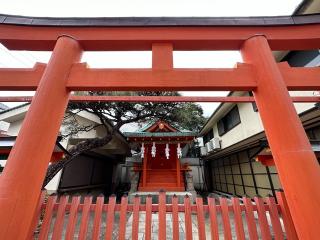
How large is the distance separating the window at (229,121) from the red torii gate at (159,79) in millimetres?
8474

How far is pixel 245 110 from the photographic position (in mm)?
9477

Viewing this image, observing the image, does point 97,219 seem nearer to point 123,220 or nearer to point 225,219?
point 123,220

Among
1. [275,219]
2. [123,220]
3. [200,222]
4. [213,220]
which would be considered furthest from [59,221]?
[275,219]

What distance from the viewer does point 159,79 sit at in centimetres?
210

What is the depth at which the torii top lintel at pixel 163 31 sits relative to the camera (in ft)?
7.83

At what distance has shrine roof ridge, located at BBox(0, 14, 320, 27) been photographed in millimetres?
2418

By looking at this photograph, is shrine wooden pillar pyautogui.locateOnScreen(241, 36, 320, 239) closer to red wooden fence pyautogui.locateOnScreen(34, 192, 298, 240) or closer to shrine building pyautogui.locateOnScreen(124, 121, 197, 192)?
red wooden fence pyautogui.locateOnScreen(34, 192, 298, 240)

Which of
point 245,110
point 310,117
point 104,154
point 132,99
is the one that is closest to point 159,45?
point 132,99

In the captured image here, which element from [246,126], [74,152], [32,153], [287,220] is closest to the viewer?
[32,153]

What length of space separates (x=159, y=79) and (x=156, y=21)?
3.35 feet

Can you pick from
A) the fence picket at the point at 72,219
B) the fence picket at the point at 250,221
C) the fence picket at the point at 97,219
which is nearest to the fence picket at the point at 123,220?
the fence picket at the point at 97,219

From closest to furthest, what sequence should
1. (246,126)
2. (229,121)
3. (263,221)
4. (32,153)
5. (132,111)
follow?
1. (32,153)
2. (263,221)
3. (246,126)
4. (132,111)
5. (229,121)

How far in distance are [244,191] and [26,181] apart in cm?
1104

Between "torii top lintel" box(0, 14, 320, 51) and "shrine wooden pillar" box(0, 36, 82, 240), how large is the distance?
510 millimetres
